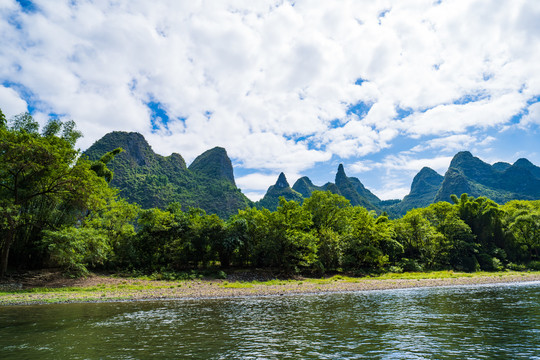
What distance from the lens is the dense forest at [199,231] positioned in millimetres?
31891

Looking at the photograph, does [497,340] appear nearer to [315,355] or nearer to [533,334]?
[533,334]

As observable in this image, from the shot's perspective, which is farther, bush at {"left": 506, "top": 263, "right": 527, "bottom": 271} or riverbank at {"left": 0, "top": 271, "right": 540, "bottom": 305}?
bush at {"left": 506, "top": 263, "right": 527, "bottom": 271}

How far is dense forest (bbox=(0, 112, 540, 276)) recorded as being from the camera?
3189cm

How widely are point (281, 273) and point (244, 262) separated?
28.9 feet

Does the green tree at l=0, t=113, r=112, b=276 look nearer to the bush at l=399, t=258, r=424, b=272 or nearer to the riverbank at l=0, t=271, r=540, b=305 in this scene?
the riverbank at l=0, t=271, r=540, b=305

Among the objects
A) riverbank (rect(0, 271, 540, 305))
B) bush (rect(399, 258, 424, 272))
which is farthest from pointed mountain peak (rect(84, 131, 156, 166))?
bush (rect(399, 258, 424, 272))

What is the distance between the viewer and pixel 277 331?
47.6ft

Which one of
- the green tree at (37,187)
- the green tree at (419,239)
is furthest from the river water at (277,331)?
the green tree at (419,239)

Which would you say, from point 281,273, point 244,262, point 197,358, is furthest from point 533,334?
point 244,262

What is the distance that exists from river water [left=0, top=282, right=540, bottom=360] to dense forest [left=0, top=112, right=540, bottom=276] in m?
15.6

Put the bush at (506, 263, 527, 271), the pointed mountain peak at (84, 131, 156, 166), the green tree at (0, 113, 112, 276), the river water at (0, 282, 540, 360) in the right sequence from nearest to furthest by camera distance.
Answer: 1. the river water at (0, 282, 540, 360)
2. the green tree at (0, 113, 112, 276)
3. the bush at (506, 263, 527, 271)
4. the pointed mountain peak at (84, 131, 156, 166)

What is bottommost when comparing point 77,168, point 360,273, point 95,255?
point 360,273

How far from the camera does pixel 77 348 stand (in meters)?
11.8

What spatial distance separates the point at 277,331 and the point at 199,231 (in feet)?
109
